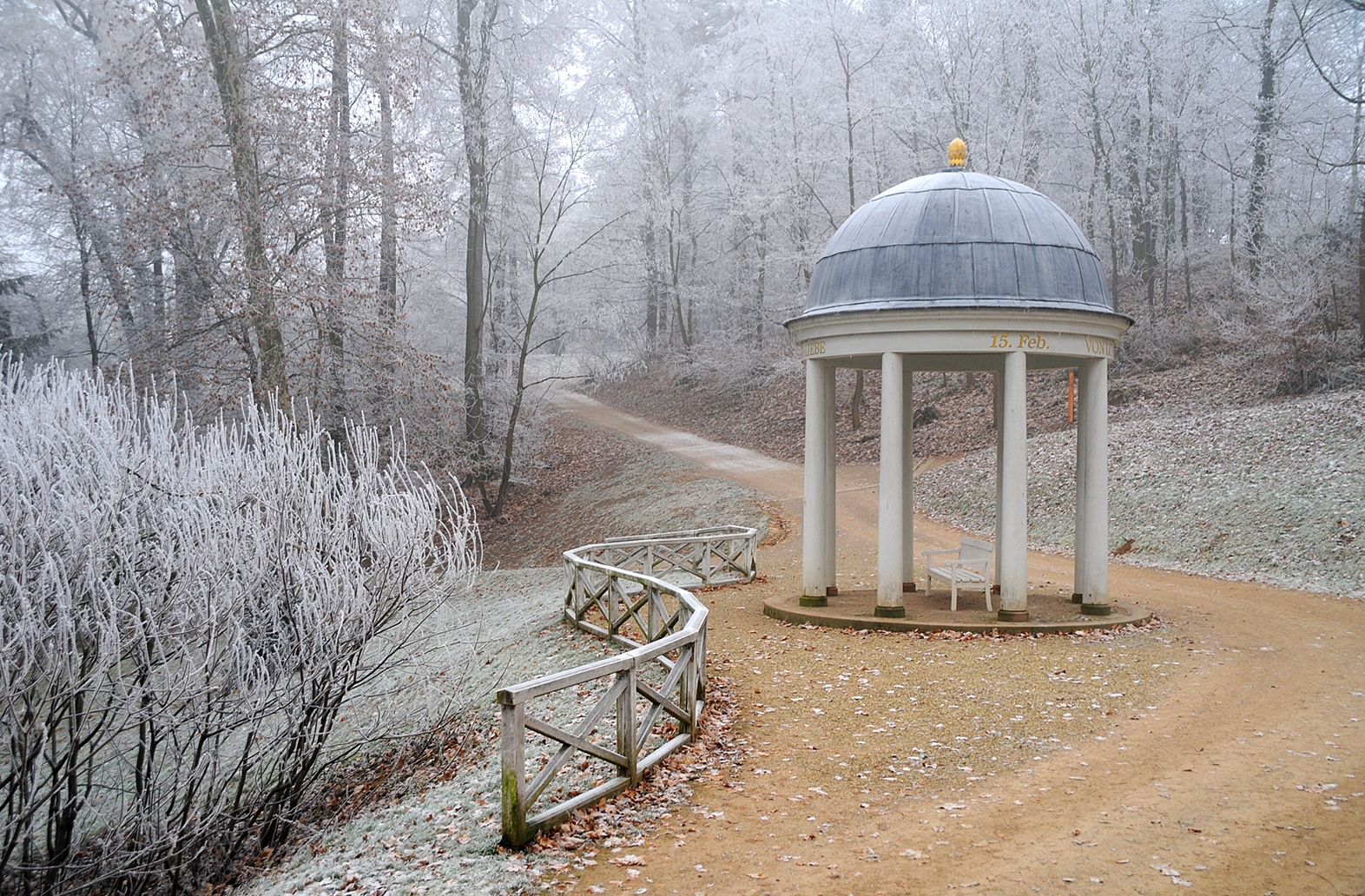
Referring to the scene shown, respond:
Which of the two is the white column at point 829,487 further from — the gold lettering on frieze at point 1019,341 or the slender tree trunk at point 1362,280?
the slender tree trunk at point 1362,280

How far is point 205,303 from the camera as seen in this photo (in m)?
17.5

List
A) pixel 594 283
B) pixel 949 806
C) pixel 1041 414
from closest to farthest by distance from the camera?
pixel 949 806, pixel 1041 414, pixel 594 283

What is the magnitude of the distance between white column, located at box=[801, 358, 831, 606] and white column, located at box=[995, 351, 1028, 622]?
8.21 feet

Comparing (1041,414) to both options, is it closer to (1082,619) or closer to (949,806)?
(1082,619)

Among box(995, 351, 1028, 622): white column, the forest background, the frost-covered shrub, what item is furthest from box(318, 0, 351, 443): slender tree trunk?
box(995, 351, 1028, 622): white column

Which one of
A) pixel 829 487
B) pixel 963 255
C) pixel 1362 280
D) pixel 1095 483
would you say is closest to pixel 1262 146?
pixel 1362 280

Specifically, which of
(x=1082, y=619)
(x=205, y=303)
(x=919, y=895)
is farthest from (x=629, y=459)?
(x=919, y=895)

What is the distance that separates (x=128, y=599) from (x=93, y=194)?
20.9 m

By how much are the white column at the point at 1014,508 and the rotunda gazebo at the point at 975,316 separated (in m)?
0.02

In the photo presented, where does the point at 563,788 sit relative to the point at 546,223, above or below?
below

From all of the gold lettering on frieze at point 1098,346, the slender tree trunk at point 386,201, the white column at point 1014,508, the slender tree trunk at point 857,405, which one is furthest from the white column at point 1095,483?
the slender tree trunk at point 857,405

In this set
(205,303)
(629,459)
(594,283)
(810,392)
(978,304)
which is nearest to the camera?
(978,304)

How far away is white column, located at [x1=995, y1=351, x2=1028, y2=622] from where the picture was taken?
11.9 meters

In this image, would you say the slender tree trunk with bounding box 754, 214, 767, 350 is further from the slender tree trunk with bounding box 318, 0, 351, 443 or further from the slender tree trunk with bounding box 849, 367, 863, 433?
the slender tree trunk with bounding box 318, 0, 351, 443
